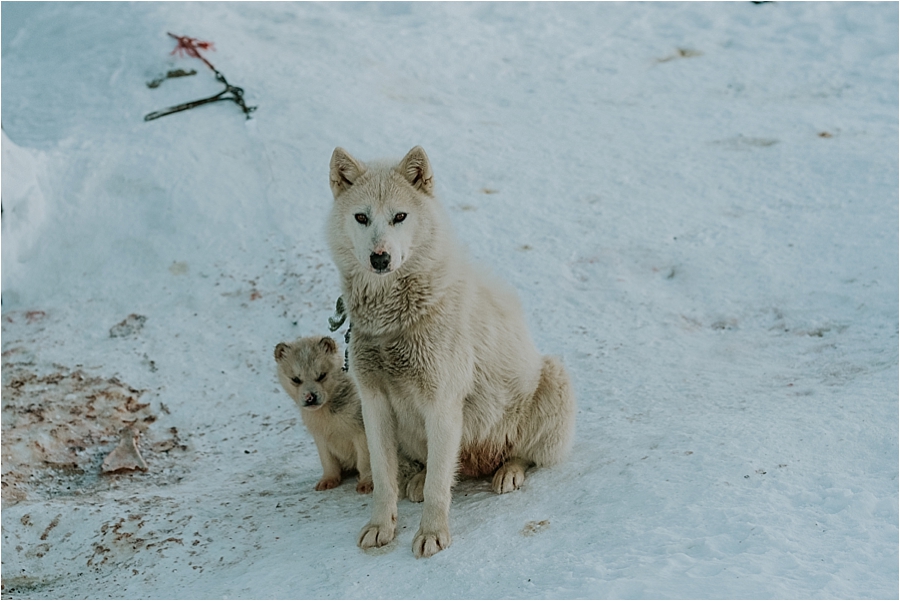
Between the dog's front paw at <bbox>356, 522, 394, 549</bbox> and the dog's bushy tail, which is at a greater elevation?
the dog's bushy tail

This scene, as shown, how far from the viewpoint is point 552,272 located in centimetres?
754

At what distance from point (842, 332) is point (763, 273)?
106 cm

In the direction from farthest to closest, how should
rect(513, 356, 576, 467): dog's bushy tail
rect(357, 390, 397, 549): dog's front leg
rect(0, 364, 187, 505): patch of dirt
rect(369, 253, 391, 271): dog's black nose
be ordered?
rect(0, 364, 187, 505): patch of dirt
rect(513, 356, 576, 467): dog's bushy tail
rect(357, 390, 397, 549): dog's front leg
rect(369, 253, 391, 271): dog's black nose

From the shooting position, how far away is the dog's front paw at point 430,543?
407cm

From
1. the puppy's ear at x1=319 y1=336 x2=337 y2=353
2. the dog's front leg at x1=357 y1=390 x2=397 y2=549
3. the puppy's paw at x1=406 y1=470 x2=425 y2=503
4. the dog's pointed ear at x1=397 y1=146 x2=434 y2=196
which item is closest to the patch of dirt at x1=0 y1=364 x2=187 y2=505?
the puppy's ear at x1=319 y1=336 x2=337 y2=353

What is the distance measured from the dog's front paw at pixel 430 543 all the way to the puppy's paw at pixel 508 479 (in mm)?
673

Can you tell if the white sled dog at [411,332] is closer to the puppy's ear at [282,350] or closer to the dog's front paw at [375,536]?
the dog's front paw at [375,536]

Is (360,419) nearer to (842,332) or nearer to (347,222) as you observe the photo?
(347,222)

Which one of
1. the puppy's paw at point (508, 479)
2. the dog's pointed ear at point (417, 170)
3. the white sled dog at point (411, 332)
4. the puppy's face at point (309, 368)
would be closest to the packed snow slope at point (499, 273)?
the puppy's paw at point (508, 479)

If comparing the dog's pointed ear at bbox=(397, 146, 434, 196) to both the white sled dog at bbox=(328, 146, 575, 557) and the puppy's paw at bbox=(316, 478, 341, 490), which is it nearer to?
the white sled dog at bbox=(328, 146, 575, 557)

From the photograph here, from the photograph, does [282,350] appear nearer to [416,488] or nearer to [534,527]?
[416,488]

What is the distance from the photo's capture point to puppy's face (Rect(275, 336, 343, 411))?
504 centimetres

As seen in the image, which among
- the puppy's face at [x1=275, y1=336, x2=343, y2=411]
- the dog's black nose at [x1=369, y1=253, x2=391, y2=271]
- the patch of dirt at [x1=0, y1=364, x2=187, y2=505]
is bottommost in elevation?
the patch of dirt at [x1=0, y1=364, x2=187, y2=505]

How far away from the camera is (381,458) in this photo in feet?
14.5
